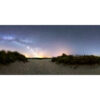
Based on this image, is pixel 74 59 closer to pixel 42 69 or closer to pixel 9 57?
pixel 42 69

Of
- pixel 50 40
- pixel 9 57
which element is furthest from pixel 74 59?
pixel 9 57

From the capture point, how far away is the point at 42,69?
2.14 m

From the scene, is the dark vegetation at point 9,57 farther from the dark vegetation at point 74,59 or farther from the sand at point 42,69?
the dark vegetation at point 74,59

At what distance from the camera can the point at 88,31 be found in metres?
2.14

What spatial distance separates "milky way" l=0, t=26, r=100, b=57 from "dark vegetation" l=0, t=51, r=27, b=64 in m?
0.04

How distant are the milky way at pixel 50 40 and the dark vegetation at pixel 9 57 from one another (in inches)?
1.7

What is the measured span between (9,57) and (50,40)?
0.47 m

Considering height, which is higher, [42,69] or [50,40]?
[50,40]

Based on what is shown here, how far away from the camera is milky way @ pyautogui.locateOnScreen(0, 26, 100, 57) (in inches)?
83.6

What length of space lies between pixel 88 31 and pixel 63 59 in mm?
399

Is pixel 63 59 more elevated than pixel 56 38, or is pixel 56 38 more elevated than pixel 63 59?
pixel 56 38
